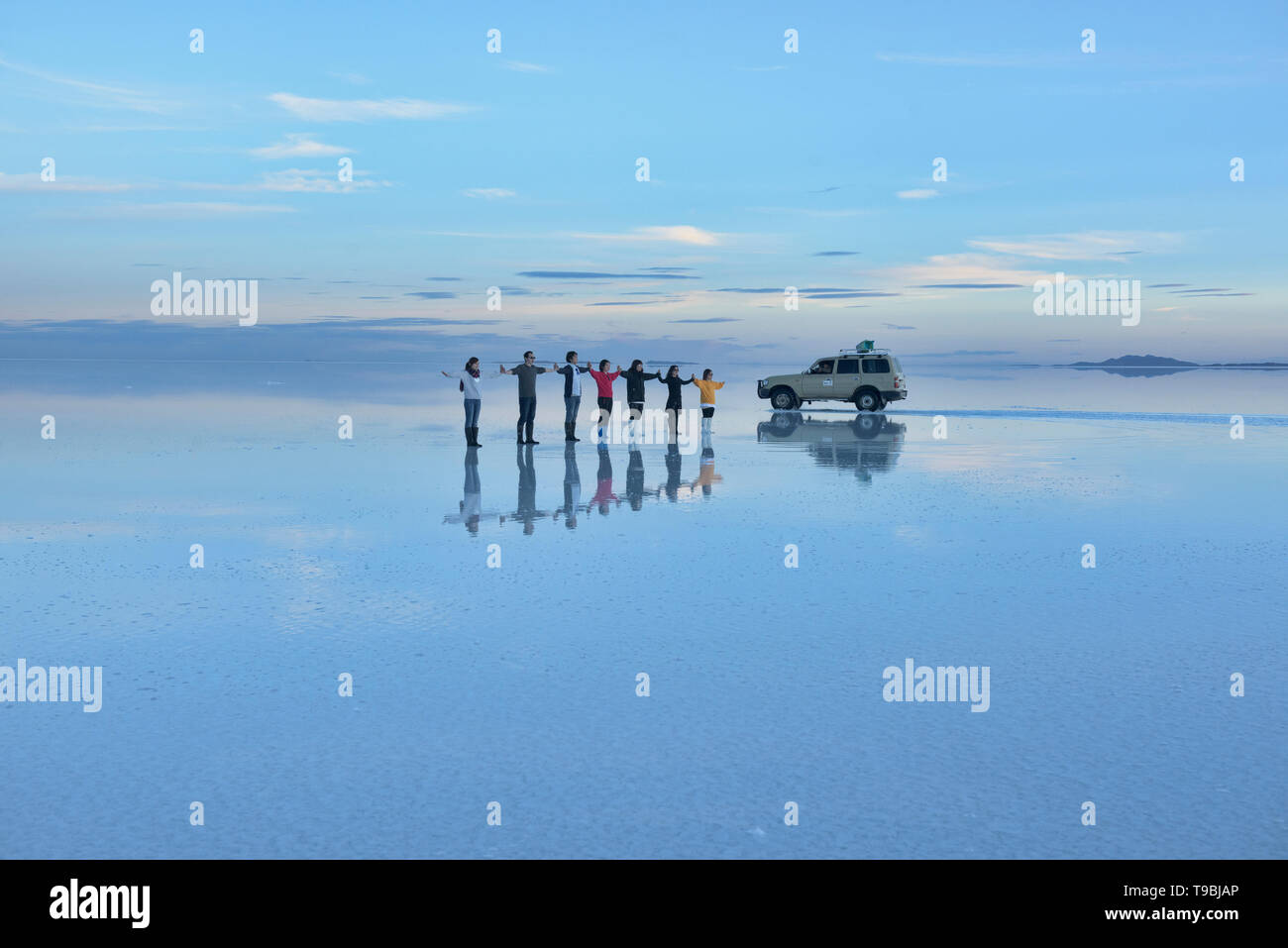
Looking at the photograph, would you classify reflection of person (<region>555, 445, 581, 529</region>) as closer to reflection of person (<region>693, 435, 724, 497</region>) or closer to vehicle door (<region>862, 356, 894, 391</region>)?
reflection of person (<region>693, 435, 724, 497</region>)

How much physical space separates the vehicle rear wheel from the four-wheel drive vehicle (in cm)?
39

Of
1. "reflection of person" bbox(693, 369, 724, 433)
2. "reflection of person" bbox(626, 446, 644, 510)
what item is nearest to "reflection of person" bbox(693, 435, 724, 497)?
"reflection of person" bbox(626, 446, 644, 510)

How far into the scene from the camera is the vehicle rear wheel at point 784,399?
39.0m

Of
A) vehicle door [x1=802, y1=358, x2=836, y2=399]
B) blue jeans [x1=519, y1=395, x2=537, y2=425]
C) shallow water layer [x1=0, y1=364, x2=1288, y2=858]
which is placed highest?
vehicle door [x1=802, y1=358, x2=836, y2=399]

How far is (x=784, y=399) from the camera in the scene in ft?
129

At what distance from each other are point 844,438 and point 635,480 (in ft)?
33.5

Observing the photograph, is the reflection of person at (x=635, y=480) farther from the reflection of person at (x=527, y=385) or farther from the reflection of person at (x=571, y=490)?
the reflection of person at (x=527, y=385)

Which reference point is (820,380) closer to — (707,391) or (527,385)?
(707,391)

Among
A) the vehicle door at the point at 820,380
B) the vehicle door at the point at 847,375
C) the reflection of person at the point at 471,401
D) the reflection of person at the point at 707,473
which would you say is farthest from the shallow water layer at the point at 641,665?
the vehicle door at the point at 820,380

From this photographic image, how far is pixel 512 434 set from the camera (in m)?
28.3

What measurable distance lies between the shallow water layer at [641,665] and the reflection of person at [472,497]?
0.10 metres

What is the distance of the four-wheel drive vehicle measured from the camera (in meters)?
37.3

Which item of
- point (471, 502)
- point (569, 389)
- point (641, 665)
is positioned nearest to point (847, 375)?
point (569, 389)
